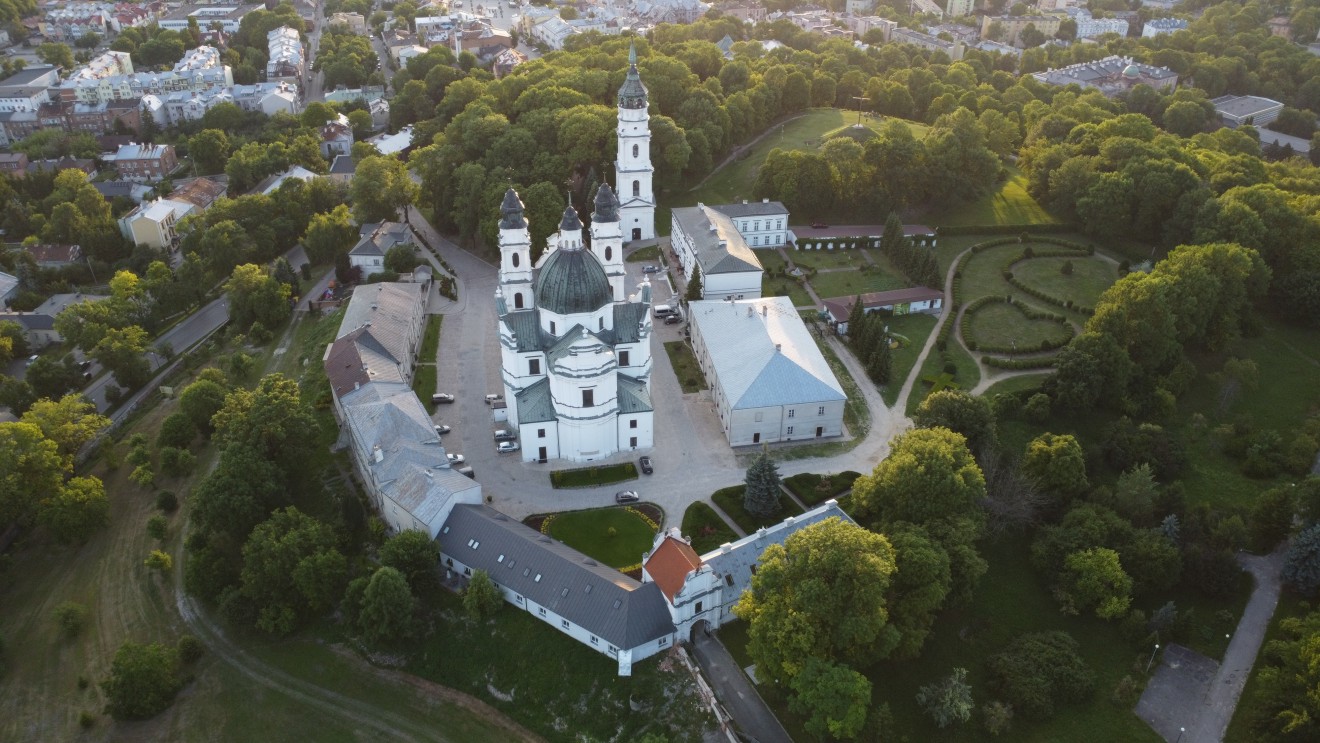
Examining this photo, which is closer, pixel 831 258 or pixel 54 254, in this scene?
pixel 831 258

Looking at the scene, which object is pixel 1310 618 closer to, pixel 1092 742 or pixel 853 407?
pixel 1092 742

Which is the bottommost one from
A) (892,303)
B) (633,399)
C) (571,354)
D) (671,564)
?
(892,303)

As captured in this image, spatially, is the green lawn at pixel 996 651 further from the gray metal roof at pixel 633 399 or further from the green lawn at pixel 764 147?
the green lawn at pixel 764 147

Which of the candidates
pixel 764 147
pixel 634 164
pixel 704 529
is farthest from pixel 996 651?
pixel 764 147

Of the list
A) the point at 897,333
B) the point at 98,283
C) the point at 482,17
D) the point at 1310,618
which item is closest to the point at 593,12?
the point at 482,17

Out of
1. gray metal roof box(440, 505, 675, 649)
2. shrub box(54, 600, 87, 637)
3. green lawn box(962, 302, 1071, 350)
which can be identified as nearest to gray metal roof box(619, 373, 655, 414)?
gray metal roof box(440, 505, 675, 649)

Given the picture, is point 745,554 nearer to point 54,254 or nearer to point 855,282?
point 855,282
